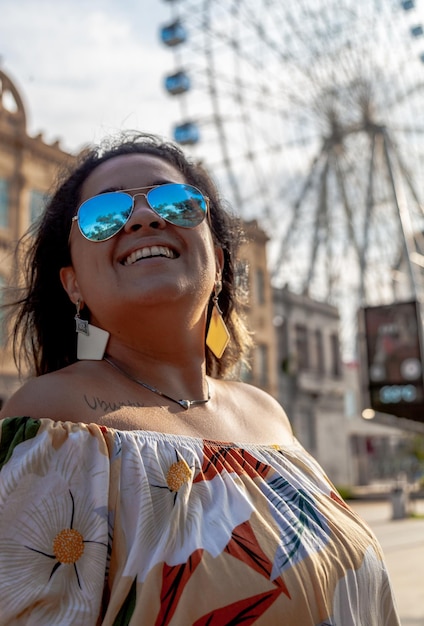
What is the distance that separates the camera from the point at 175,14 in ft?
83.4

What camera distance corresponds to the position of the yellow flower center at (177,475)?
1361 mm

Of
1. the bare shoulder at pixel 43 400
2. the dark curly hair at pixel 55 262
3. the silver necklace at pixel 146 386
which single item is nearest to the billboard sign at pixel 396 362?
the dark curly hair at pixel 55 262

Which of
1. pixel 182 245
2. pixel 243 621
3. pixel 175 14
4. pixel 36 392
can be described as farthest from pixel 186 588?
pixel 175 14

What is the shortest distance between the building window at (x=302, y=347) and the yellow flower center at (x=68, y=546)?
103 feet

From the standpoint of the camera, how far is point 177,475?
1.38 meters

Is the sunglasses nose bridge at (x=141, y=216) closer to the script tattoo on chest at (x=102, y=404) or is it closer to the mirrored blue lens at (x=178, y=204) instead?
the mirrored blue lens at (x=178, y=204)

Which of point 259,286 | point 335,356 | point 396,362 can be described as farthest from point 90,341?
point 335,356

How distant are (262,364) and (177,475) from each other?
26.7 metres

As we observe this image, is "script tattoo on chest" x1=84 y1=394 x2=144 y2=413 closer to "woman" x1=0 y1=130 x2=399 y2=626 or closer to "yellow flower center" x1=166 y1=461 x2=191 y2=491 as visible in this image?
"woman" x1=0 y1=130 x2=399 y2=626

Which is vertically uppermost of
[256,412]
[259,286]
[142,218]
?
[259,286]

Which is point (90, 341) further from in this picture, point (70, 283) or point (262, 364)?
point (262, 364)

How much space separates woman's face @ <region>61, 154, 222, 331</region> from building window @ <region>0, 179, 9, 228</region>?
55.4 ft

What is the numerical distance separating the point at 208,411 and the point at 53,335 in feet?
1.67

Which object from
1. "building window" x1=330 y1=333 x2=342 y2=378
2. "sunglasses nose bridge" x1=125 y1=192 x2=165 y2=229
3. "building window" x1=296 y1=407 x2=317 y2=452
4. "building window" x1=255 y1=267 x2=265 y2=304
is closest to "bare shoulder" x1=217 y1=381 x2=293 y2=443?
"sunglasses nose bridge" x1=125 y1=192 x2=165 y2=229
